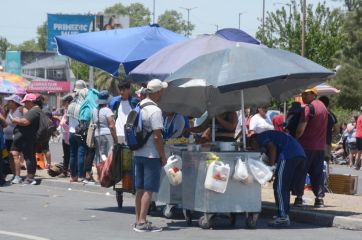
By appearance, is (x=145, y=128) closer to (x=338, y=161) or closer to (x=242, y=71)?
(x=242, y=71)

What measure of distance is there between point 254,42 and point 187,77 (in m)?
1.63

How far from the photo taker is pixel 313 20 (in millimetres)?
58344

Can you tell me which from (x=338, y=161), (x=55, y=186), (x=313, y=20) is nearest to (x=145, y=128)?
(x=55, y=186)

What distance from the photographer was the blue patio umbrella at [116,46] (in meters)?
15.6

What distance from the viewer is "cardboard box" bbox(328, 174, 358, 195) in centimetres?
1670

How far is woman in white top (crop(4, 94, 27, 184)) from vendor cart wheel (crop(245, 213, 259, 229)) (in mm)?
7096

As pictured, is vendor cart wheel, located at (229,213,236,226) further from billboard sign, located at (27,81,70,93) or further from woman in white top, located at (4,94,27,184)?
billboard sign, located at (27,81,70,93)

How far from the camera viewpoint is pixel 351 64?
60.2 m

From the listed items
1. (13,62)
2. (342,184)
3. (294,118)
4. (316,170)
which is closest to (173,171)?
(294,118)

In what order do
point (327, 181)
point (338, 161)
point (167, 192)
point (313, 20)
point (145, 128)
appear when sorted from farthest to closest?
point (313, 20), point (338, 161), point (327, 181), point (167, 192), point (145, 128)

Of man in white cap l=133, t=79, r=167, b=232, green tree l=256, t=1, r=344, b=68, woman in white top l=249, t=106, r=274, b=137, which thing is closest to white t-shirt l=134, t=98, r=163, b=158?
man in white cap l=133, t=79, r=167, b=232

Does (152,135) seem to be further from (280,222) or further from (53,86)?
(53,86)

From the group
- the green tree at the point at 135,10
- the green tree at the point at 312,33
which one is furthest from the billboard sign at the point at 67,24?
the green tree at the point at 135,10

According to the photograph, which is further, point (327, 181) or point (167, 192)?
point (327, 181)
